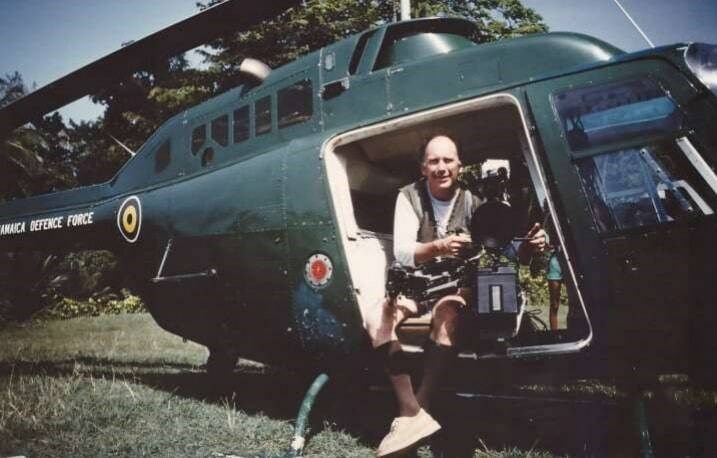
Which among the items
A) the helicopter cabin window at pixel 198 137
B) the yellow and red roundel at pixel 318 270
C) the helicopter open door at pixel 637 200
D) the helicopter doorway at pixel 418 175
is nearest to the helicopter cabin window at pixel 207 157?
the helicopter cabin window at pixel 198 137

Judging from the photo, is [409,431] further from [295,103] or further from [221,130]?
[221,130]

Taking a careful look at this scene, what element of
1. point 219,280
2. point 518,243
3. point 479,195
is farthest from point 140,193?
point 518,243

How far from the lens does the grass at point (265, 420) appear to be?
3.30m

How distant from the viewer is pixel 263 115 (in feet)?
14.7

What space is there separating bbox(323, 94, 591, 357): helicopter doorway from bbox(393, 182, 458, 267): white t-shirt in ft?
1.07

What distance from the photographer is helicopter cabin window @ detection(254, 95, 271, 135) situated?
4.44 m

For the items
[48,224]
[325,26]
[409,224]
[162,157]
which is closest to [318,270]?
[409,224]

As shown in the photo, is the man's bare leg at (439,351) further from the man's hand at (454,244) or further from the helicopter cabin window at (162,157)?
the helicopter cabin window at (162,157)

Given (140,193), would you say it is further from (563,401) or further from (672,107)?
(672,107)

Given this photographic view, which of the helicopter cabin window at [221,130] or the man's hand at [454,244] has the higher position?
the helicopter cabin window at [221,130]

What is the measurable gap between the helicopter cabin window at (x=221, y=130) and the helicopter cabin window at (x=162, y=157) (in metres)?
0.75

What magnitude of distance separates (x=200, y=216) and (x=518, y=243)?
2767 millimetres

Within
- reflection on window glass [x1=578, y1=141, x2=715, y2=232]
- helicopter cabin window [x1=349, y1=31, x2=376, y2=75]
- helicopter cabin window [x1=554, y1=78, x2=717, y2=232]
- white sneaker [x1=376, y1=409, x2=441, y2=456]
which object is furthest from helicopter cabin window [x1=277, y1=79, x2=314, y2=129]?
white sneaker [x1=376, y1=409, x2=441, y2=456]

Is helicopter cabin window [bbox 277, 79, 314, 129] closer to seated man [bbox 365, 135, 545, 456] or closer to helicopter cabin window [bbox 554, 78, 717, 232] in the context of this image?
seated man [bbox 365, 135, 545, 456]
